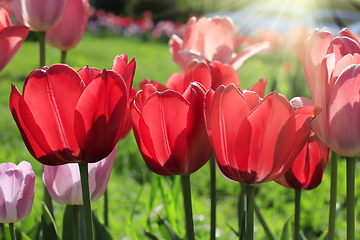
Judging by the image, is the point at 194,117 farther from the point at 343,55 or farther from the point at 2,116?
the point at 2,116

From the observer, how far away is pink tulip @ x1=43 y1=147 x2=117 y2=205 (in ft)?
2.21

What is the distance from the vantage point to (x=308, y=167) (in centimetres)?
69

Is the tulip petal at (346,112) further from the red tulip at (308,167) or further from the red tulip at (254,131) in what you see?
the red tulip at (308,167)

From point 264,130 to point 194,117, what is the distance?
0.32 ft

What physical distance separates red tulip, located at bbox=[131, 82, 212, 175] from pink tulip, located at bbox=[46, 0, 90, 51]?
0.56 m

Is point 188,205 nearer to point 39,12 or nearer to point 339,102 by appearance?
point 339,102

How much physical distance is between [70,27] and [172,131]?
2.07 feet

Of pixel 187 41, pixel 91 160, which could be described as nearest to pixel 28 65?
pixel 187 41

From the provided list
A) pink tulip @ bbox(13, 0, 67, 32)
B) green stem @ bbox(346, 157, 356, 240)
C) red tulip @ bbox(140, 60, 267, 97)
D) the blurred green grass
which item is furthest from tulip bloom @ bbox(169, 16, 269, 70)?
green stem @ bbox(346, 157, 356, 240)

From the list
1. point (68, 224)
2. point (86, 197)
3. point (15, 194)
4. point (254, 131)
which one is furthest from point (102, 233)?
point (254, 131)

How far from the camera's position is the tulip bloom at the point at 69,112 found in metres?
0.49

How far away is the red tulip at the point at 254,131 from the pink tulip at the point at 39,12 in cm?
57

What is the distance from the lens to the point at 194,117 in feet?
1.72

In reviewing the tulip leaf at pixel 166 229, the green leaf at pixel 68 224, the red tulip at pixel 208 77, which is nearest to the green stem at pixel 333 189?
the red tulip at pixel 208 77
